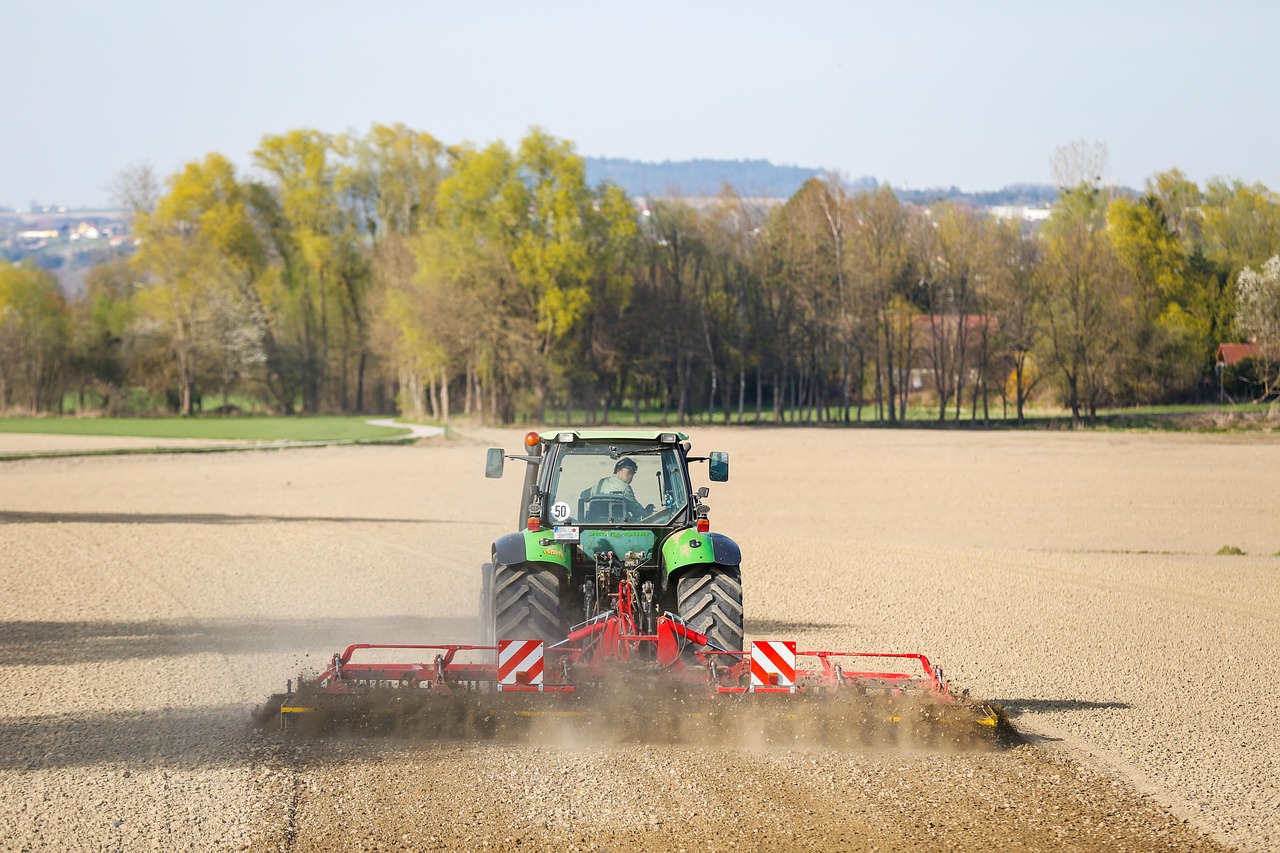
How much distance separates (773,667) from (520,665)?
67.3 inches

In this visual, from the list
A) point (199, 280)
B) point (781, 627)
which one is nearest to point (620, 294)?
point (199, 280)

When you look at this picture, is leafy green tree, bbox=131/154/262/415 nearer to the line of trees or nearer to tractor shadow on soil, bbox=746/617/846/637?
the line of trees

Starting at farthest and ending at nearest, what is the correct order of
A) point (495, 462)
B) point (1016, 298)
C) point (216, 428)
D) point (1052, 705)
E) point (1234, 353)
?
point (1234, 353) → point (1016, 298) → point (216, 428) → point (1052, 705) → point (495, 462)

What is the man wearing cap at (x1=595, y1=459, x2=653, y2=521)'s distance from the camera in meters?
9.88

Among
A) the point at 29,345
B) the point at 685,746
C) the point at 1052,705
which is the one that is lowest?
→ the point at 1052,705

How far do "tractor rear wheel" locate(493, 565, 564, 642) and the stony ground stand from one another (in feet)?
2.89

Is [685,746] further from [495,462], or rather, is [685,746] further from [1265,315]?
[1265,315]

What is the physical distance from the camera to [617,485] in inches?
392

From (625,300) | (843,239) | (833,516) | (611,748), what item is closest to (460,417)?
(625,300)

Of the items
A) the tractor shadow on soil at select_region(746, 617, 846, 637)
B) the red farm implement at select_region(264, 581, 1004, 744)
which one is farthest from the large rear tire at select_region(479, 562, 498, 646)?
the tractor shadow on soil at select_region(746, 617, 846, 637)

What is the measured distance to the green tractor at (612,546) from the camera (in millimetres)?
9297

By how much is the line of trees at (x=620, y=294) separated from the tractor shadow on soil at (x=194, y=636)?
157 feet

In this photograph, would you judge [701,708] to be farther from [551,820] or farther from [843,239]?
[843,239]

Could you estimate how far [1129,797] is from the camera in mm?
7859
